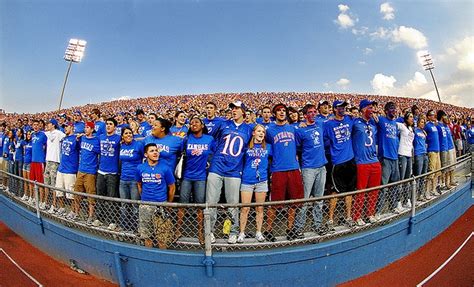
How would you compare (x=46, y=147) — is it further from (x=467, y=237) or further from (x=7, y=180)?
(x=467, y=237)

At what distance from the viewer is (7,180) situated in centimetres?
861

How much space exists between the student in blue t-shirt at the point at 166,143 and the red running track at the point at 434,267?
3315mm

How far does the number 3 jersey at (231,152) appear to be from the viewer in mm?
4463

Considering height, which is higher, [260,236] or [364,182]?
[364,182]

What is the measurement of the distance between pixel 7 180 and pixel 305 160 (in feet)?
28.4

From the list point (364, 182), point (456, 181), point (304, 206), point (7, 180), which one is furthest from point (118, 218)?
point (456, 181)

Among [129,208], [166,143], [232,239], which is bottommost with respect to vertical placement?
[232,239]

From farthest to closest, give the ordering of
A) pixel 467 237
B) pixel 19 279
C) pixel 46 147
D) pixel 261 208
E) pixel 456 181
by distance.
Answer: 1. pixel 456 181
2. pixel 46 147
3. pixel 467 237
4. pixel 19 279
5. pixel 261 208

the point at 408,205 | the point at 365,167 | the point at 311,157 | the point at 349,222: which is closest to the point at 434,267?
the point at 408,205

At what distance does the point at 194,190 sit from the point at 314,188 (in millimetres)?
1922

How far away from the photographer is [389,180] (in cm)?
592

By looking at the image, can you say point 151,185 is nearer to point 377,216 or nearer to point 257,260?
point 257,260

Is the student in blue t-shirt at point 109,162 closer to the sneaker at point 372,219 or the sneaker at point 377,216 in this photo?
the sneaker at point 372,219

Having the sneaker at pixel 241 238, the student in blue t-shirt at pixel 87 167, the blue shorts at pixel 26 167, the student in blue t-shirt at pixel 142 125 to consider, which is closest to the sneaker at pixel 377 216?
the sneaker at pixel 241 238
